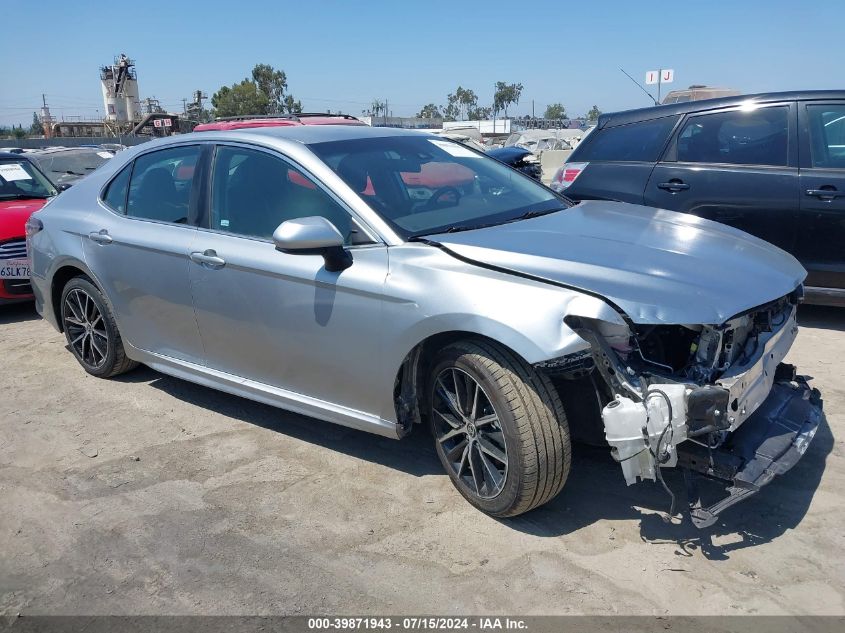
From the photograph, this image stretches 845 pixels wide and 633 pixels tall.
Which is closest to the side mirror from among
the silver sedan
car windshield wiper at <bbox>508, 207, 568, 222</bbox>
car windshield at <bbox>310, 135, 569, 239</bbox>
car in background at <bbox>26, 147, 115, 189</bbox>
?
the silver sedan

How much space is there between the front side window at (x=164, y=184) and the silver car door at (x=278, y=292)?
27 centimetres

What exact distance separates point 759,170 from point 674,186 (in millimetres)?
619

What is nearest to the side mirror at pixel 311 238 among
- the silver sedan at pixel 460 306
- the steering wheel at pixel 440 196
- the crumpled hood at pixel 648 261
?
the silver sedan at pixel 460 306

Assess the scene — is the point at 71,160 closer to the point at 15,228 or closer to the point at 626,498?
the point at 15,228

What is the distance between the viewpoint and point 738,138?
5.69 m

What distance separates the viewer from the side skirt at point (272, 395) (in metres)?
3.50

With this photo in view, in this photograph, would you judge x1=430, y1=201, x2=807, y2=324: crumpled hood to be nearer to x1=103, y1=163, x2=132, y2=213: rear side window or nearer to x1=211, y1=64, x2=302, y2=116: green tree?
x1=103, y1=163, x2=132, y2=213: rear side window

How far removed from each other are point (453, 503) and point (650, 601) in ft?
3.37

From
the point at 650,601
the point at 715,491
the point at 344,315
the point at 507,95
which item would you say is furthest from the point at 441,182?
the point at 507,95

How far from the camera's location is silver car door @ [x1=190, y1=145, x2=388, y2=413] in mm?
3400

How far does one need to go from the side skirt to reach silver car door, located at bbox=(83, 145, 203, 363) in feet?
0.22

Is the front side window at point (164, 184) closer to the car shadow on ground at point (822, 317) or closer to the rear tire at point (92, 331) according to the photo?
the rear tire at point (92, 331)

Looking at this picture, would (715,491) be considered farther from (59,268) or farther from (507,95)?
(507,95)

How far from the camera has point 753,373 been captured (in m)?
2.97
